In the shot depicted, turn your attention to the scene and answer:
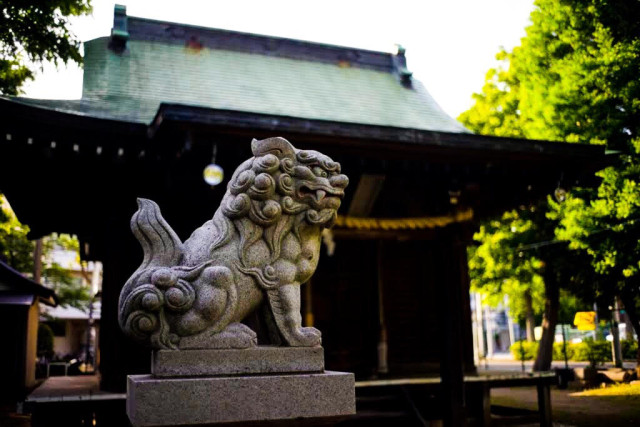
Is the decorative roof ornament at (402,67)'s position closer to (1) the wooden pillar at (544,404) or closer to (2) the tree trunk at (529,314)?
(1) the wooden pillar at (544,404)

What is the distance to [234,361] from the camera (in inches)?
141

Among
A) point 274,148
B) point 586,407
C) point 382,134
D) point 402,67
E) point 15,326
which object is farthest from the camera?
point 15,326

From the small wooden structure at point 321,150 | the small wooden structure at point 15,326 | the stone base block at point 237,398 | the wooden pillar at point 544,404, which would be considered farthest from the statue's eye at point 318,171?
the small wooden structure at point 15,326

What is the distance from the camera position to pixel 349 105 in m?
12.1

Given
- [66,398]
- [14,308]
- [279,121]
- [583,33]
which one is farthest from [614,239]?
[14,308]

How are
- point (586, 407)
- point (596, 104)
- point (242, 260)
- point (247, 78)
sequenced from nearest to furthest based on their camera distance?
1. point (242, 260)
2. point (586, 407)
3. point (247, 78)
4. point (596, 104)

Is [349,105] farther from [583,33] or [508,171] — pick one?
[583,33]

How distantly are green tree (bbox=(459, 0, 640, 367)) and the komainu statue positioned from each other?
387 inches

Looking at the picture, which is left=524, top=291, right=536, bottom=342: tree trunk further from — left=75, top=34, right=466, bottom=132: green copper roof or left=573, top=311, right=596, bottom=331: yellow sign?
left=75, top=34, right=466, bottom=132: green copper roof

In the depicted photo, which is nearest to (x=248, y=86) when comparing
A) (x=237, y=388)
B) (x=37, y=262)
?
(x=237, y=388)

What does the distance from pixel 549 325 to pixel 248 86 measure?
12599mm

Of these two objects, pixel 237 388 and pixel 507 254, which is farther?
pixel 507 254

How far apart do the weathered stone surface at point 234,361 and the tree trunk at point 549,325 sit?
15.8 m

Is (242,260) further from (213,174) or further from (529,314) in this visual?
(529,314)
